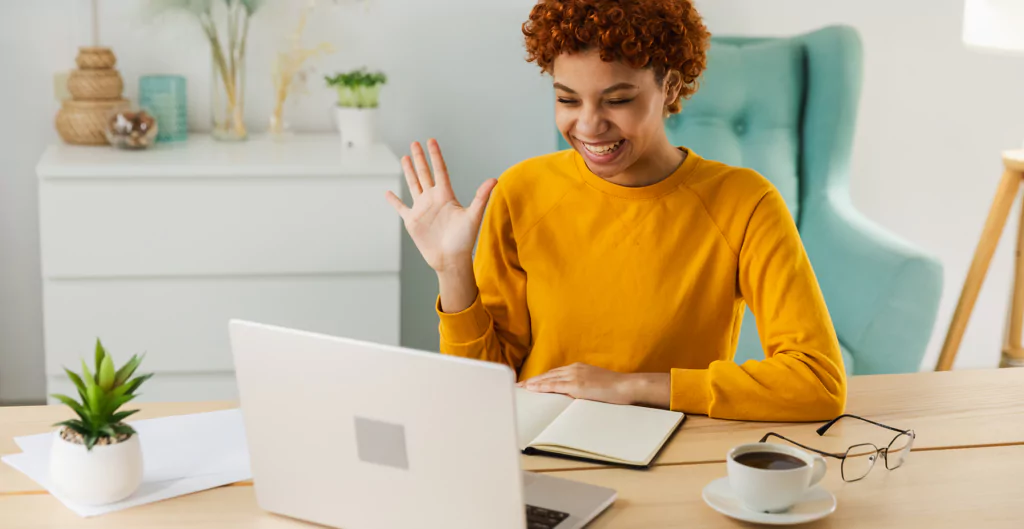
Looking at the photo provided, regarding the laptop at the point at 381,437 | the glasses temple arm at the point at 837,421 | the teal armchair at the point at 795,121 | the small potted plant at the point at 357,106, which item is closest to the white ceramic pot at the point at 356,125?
the small potted plant at the point at 357,106

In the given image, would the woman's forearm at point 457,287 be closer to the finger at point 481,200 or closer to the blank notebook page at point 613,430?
the finger at point 481,200

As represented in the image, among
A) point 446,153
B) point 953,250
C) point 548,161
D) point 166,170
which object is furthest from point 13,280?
point 953,250

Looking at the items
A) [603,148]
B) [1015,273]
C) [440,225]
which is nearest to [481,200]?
[440,225]

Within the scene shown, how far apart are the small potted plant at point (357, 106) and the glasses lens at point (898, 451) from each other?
189 cm

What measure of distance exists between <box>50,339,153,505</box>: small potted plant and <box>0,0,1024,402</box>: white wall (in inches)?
80.4

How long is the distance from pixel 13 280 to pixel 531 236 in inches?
77.9

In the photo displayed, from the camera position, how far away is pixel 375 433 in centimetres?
101

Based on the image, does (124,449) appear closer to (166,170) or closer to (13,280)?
(166,170)

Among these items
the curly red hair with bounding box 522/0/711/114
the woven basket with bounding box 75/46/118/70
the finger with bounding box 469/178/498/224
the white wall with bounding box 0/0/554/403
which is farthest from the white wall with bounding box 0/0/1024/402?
the finger with bounding box 469/178/498/224

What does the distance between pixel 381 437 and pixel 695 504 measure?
0.33m

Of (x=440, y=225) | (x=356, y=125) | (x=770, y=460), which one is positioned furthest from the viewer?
(x=356, y=125)

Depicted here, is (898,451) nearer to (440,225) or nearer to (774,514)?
(774,514)

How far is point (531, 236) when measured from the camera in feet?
5.36

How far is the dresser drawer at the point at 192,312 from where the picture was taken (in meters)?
2.65
